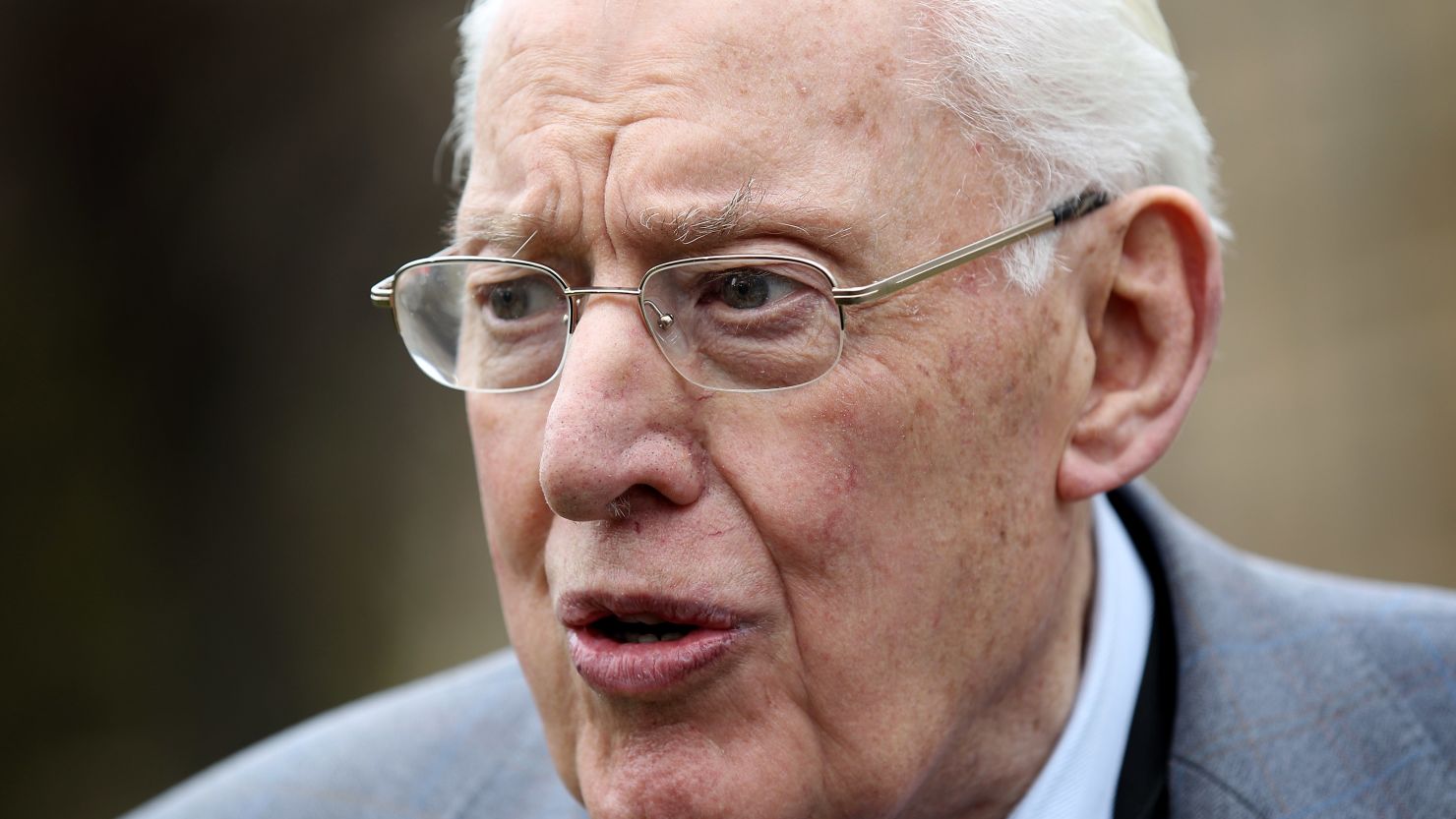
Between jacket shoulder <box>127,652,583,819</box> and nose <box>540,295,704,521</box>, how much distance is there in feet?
3.49

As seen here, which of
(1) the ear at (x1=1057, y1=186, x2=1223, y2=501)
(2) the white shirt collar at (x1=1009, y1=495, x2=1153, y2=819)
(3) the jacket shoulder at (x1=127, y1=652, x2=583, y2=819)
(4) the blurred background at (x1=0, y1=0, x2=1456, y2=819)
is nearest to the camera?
(1) the ear at (x1=1057, y1=186, x2=1223, y2=501)

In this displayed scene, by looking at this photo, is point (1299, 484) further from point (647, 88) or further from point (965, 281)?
point (647, 88)

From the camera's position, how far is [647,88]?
1970mm

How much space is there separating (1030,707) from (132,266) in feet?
25.3

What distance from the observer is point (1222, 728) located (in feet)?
7.86

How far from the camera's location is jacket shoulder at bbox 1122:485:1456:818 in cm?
229

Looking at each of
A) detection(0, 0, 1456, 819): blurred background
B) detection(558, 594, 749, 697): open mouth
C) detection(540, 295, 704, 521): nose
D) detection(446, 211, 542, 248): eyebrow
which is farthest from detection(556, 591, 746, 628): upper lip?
detection(0, 0, 1456, 819): blurred background

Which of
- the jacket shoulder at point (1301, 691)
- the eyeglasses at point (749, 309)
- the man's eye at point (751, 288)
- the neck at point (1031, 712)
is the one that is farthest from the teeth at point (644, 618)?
the jacket shoulder at point (1301, 691)

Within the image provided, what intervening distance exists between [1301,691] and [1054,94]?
48.4 inches

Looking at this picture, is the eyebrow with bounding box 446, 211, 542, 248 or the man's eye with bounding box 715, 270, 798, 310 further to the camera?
the eyebrow with bounding box 446, 211, 542, 248

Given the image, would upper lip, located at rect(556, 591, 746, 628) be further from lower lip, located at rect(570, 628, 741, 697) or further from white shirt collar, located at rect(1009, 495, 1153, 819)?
white shirt collar, located at rect(1009, 495, 1153, 819)

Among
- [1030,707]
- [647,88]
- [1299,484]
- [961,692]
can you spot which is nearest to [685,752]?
[961,692]

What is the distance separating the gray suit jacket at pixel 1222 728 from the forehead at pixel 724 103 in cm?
124

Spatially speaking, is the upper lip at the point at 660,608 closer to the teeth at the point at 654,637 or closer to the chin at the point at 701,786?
the teeth at the point at 654,637
